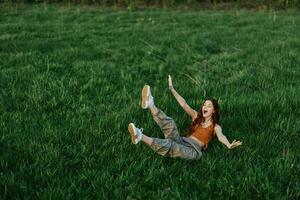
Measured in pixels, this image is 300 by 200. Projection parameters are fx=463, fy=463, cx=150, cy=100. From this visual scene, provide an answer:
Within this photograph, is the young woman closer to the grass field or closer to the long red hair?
the long red hair

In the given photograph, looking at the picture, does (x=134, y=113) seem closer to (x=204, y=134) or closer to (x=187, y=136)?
(x=187, y=136)

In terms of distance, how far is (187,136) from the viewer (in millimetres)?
4953

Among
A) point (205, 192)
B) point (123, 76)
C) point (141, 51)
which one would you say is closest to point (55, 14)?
point (141, 51)

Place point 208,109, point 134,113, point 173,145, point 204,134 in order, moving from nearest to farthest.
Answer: point 173,145 → point 204,134 → point 208,109 → point 134,113

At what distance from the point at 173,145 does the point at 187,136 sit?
56 cm

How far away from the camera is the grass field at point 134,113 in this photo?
3.95m

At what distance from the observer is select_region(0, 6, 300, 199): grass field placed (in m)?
3.95

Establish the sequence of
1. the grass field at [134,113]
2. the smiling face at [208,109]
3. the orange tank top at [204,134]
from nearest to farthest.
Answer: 1. the grass field at [134,113]
2. the orange tank top at [204,134]
3. the smiling face at [208,109]

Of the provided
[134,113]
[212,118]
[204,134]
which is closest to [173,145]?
[204,134]

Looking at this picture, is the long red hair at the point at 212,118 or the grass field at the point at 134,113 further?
the long red hair at the point at 212,118

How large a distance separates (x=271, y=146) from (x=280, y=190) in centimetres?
97

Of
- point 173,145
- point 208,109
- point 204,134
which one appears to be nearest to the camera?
point 173,145

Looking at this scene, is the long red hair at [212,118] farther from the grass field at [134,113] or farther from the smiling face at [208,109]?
the grass field at [134,113]

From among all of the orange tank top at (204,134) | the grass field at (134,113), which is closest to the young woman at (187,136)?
the orange tank top at (204,134)
